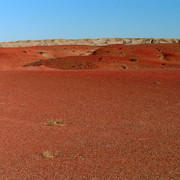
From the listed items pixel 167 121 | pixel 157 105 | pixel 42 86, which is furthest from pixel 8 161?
pixel 42 86

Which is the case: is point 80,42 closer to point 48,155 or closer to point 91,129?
point 91,129

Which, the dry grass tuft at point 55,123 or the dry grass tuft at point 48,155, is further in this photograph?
the dry grass tuft at point 55,123

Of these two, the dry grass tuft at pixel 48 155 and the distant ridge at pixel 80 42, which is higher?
the dry grass tuft at pixel 48 155

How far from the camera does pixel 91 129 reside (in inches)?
404

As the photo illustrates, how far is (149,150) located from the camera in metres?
7.99

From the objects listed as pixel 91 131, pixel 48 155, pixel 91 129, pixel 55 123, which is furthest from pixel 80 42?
pixel 48 155

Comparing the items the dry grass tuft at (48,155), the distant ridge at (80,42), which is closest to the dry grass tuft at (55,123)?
the dry grass tuft at (48,155)

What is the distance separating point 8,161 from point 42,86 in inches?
556

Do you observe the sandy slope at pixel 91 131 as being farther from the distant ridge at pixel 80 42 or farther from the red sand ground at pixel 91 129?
the distant ridge at pixel 80 42

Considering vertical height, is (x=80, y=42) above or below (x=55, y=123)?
below

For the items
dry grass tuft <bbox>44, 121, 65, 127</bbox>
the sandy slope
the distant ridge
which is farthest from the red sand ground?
the distant ridge

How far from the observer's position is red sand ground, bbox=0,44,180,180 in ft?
22.1

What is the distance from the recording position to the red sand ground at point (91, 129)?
6.72 meters

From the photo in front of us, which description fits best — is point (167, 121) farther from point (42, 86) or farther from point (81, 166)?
point (42, 86)
